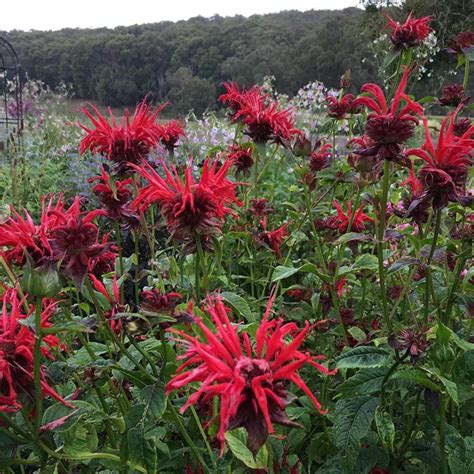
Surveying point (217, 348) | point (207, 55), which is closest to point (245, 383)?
point (217, 348)

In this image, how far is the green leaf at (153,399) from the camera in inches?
30.4

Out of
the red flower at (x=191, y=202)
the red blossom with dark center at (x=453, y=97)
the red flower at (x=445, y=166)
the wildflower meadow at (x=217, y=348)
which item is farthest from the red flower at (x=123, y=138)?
the red blossom with dark center at (x=453, y=97)

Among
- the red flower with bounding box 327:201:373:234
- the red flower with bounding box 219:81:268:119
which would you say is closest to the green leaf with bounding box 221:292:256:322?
the red flower with bounding box 327:201:373:234

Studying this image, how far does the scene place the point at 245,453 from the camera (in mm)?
688

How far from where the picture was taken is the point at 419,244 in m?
1.01

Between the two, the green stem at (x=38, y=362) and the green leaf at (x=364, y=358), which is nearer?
the green stem at (x=38, y=362)

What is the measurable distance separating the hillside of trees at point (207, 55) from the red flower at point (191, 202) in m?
7.68

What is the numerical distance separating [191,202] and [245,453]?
40cm

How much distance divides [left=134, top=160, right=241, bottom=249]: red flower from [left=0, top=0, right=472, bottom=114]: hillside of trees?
7677 millimetres

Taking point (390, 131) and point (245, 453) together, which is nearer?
point (245, 453)

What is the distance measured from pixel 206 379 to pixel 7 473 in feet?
2.03

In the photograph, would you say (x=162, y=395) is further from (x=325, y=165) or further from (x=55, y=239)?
(x=325, y=165)

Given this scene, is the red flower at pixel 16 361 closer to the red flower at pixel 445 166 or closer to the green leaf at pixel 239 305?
the green leaf at pixel 239 305

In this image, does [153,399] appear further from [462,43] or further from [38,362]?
[462,43]
